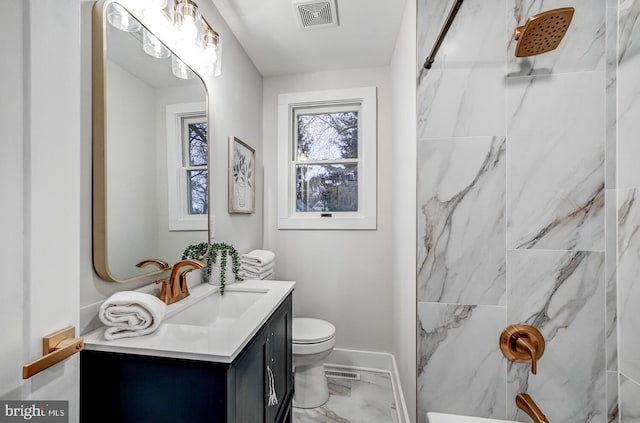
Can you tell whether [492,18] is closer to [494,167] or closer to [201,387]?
[494,167]

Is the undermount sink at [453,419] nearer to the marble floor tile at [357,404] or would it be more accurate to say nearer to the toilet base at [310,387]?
the marble floor tile at [357,404]

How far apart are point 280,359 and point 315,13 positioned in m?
1.92

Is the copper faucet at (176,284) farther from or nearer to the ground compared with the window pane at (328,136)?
nearer to the ground

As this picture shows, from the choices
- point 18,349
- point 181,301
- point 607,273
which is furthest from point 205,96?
point 607,273

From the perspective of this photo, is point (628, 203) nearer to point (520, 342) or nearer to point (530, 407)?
point (520, 342)

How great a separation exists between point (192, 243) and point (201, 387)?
28.1 inches

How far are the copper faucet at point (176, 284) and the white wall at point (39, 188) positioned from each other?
0.39 meters

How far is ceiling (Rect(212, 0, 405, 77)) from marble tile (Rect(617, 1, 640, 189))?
101 cm

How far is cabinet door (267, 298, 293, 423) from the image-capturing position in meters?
1.14

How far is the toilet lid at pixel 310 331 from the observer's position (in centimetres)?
164

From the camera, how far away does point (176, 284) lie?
44.6 inches

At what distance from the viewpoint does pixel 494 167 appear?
1054 millimetres

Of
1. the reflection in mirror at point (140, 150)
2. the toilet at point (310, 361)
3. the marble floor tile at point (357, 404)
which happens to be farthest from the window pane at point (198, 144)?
the marble floor tile at point (357, 404)

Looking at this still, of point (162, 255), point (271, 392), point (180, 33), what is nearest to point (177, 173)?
point (162, 255)
